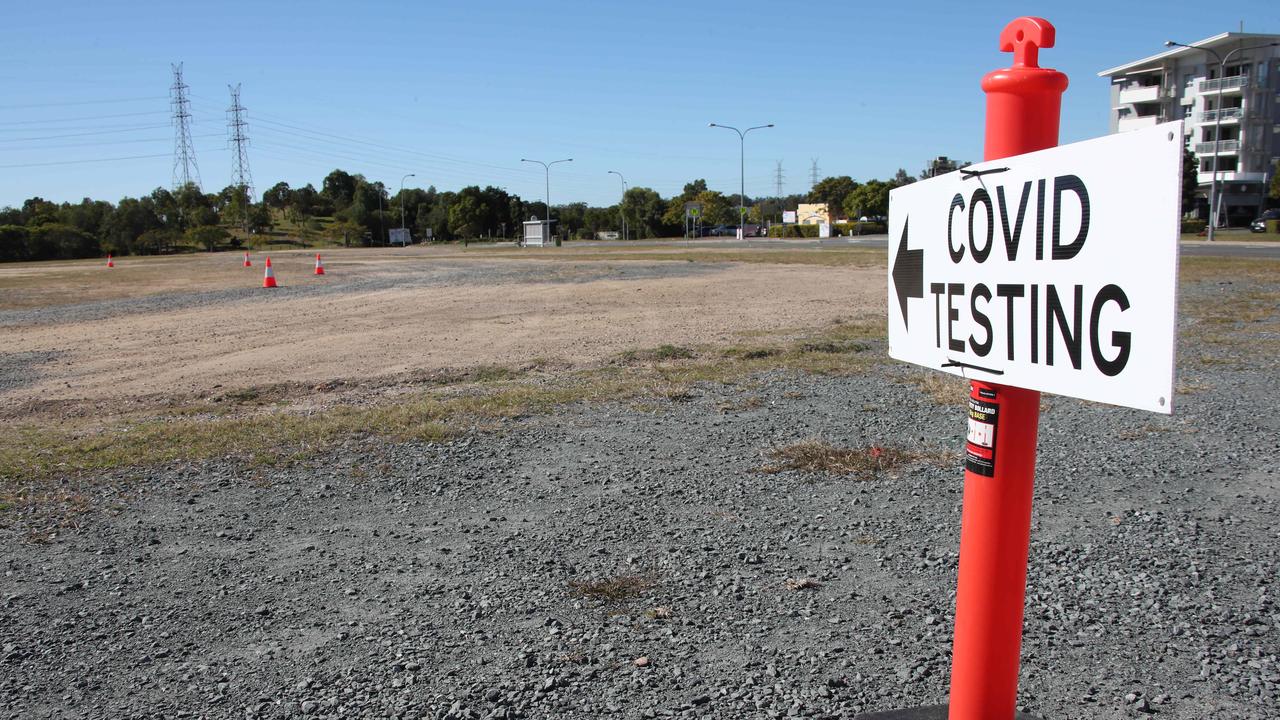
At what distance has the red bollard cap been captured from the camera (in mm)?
1982

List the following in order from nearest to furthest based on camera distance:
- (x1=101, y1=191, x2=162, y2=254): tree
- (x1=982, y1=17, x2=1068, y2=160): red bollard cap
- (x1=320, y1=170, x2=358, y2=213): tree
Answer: (x1=982, y1=17, x2=1068, y2=160): red bollard cap → (x1=101, y1=191, x2=162, y2=254): tree → (x1=320, y1=170, x2=358, y2=213): tree

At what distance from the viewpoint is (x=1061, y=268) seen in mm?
1855

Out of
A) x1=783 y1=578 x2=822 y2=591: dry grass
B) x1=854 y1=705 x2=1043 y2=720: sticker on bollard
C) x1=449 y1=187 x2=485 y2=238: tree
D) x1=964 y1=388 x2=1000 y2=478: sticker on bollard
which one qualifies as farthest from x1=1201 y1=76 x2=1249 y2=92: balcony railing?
x1=964 y1=388 x2=1000 y2=478: sticker on bollard

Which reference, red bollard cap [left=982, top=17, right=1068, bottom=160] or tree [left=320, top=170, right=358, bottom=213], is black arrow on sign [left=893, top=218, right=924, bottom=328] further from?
tree [left=320, top=170, right=358, bottom=213]

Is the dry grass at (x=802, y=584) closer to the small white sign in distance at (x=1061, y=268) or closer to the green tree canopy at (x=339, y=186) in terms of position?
the small white sign in distance at (x=1061, y=268)

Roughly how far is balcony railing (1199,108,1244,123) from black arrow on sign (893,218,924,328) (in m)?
90.3

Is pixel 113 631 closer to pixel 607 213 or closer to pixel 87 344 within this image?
pixel 87 344

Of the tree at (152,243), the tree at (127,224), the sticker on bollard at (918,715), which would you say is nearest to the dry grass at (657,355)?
the sticker on bollard at (918,715)

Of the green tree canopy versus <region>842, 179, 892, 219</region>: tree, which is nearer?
<region>842, 179, 892, 219</region>: tree

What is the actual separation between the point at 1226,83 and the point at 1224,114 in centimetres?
303

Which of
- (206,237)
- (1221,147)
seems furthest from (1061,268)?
(206,237)

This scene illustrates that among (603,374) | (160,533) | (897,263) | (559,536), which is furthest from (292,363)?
(897,263)

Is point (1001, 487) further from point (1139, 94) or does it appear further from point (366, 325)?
point (1139, 94)

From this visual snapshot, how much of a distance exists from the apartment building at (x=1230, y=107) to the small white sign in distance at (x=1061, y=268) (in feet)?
294
